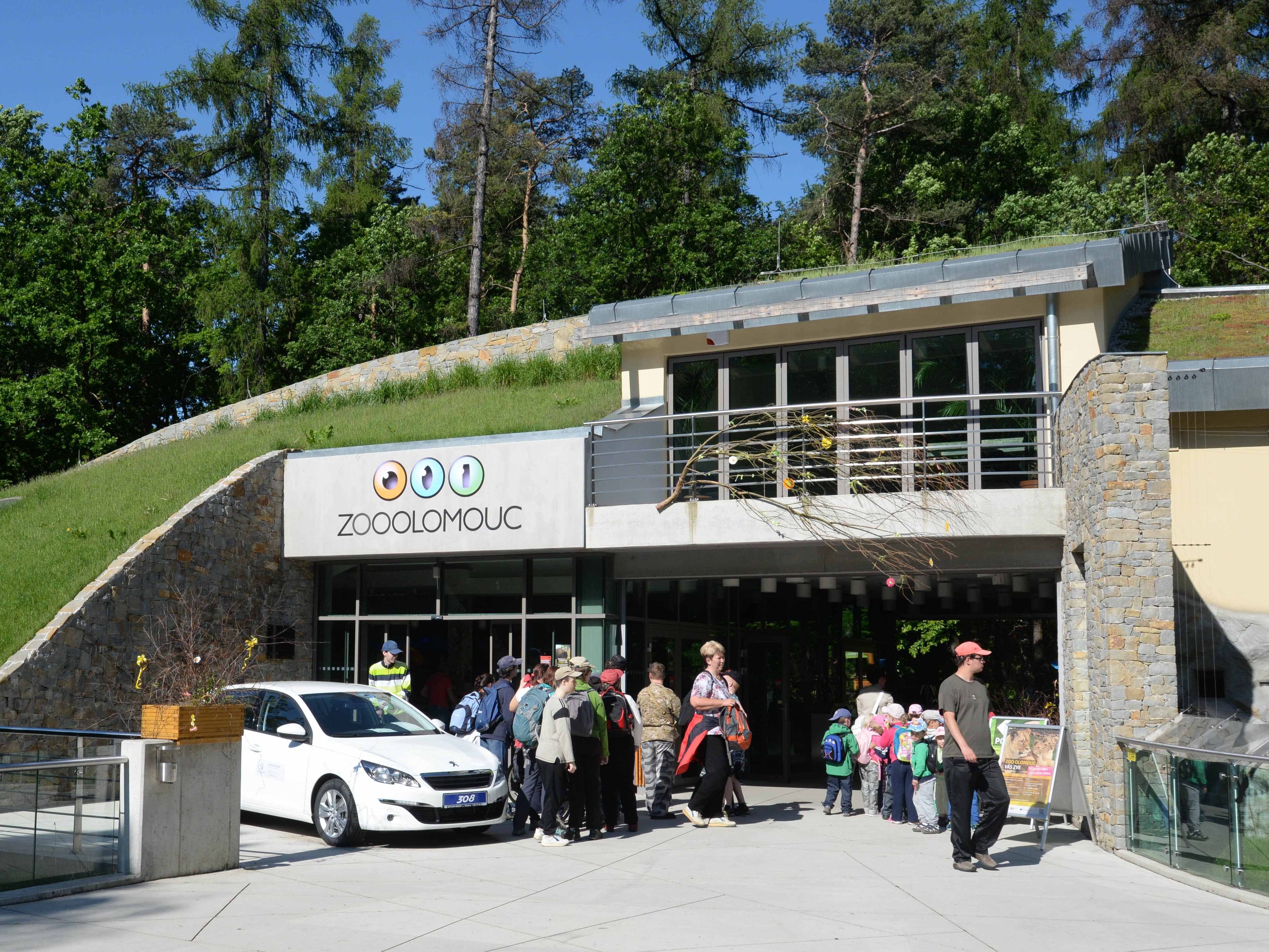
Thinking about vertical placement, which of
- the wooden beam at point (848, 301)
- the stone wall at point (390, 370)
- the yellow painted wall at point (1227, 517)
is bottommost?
the yellow painted wall at point (1227, 517)

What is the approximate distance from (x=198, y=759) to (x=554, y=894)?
2980mm

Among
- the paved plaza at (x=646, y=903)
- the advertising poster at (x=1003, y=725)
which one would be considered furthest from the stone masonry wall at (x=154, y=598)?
the advertising poster at (x=1003, y=725)

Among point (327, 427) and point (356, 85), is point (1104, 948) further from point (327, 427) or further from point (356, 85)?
point (356, 85)

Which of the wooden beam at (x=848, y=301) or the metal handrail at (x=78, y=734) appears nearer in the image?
the metal handrail at (x=78, y=734)

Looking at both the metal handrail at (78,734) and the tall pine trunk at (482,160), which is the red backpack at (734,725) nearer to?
the metal handrail at (78,734)

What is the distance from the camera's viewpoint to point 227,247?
122 feet

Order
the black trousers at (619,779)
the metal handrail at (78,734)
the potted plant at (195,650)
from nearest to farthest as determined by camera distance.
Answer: the metal handrail at (78,734) < the black trousers at (619,779) < the potted plant at (195,650)

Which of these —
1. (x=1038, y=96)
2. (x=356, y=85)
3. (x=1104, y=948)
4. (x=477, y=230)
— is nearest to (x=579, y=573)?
(x=1104, y=948)

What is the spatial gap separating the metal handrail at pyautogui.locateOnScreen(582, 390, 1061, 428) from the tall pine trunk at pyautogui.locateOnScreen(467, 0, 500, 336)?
19.2 m

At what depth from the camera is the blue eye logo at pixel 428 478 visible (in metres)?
16.6

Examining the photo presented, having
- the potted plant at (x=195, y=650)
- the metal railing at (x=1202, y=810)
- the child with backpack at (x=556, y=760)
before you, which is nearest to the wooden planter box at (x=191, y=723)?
the potted plant at (x=195, y=650)

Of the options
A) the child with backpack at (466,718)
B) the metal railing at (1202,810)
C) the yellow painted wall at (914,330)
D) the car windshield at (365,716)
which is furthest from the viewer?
the yellow painted wall at (914,330)

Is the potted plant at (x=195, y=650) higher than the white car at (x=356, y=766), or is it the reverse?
the potted plant at (x=195, y=650)

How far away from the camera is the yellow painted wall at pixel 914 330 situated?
15039 millimetres
